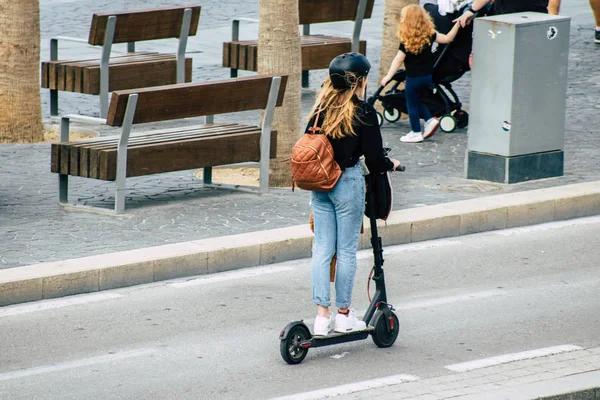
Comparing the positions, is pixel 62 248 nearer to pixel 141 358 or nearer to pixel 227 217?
pixel 227 217

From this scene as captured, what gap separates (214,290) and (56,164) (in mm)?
2420

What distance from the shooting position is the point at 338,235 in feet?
23.2

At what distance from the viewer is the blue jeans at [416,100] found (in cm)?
1312

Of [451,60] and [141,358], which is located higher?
[451,60]

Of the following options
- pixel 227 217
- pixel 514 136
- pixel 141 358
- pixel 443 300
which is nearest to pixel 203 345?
pixel 141 358

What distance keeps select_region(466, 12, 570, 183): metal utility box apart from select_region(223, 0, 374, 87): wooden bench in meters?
4.25

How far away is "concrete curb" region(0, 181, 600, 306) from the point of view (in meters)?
8.35

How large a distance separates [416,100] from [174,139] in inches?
131

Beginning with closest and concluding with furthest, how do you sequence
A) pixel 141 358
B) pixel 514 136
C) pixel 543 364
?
pixel 543 364
pixel 141 358
pixel 514 136

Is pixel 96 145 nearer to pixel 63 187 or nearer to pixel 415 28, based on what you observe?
pixel 63 187

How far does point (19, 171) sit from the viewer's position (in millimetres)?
11703

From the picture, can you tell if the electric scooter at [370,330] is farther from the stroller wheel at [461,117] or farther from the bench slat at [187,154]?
the stroller wheel at [461,117]

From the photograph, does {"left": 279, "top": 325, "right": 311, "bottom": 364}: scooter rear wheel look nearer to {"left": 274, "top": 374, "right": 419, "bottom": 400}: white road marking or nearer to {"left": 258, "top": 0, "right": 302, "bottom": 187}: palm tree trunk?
{"left": 274, "top": 374, "right": 419, "bottom": 400}: white road marking

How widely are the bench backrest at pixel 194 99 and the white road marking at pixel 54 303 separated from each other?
2.13 meters
